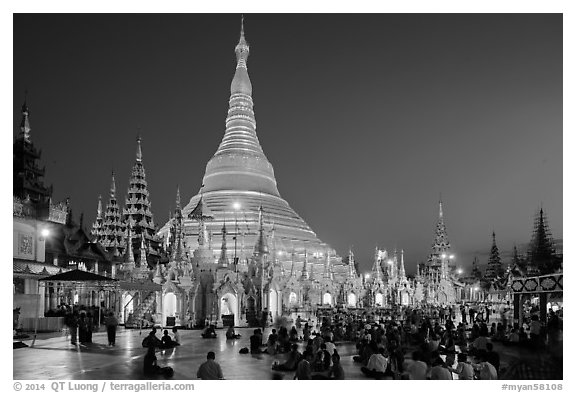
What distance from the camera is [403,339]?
56.3ft

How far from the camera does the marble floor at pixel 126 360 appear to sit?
11438 millimetres

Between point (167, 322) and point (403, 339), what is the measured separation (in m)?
10.1

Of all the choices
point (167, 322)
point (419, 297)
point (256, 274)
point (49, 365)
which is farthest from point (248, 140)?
point (49, 365)

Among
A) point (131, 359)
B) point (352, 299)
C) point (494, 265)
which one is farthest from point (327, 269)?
point (494, 265)

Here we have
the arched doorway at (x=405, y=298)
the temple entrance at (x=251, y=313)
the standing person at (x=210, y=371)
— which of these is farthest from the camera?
the arched doorway at (x=405, y=298)

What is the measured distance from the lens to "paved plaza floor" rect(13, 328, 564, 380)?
11.5m

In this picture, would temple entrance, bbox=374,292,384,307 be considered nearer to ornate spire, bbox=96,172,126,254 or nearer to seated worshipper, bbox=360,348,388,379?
ornate spire, bbox=96,172,126,254

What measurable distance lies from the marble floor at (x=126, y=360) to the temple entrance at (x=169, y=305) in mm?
5437

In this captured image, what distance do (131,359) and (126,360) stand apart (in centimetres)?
19

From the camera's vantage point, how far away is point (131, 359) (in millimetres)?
13555

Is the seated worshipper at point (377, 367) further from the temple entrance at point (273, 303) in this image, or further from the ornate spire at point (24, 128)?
the ornate spire at point (24, 128)

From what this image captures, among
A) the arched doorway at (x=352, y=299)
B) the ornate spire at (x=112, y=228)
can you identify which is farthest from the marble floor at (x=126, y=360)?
the ornate spire at (x=112, y=228)
